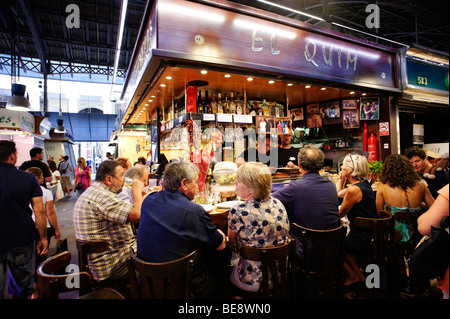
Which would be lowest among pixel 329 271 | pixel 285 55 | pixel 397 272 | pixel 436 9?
pixel 397 272

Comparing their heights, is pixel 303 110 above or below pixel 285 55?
below

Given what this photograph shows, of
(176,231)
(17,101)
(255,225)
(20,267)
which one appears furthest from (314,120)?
(17,101)

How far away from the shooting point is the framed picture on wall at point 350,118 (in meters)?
5.67

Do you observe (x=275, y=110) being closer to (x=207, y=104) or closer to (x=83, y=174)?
(x=207, y=104)

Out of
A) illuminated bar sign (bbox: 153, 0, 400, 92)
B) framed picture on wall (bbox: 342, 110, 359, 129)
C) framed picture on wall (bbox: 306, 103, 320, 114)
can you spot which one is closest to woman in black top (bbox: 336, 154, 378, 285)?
illuminated bar sign (bbox: 153, 0, 400, 92)

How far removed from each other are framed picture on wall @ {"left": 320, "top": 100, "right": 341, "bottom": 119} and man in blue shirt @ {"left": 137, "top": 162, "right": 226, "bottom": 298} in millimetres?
5141

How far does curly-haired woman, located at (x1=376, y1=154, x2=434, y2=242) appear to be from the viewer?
8.36ft

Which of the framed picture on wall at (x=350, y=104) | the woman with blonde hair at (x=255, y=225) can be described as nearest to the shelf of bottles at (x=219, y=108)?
the framed picture on wall at (x=350, y=104)

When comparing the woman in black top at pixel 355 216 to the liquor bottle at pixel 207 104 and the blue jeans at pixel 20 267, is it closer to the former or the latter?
the liquor bottle at pixel 207 104

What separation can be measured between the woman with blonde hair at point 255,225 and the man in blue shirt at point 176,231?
7.0 inches

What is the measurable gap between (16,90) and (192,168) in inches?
270

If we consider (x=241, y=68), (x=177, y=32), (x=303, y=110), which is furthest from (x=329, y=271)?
(x=303, y=110)
